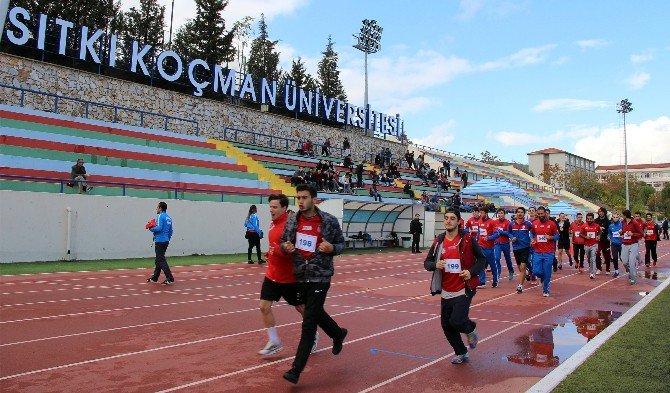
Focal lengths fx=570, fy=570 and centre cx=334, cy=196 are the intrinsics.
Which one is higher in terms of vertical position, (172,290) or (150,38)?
(150,38)

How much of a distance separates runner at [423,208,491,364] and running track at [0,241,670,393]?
41 cm

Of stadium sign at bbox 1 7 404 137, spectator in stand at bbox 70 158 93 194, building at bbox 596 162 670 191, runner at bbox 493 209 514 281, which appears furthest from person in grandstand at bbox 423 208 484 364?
building at bbox 596 162 670 191

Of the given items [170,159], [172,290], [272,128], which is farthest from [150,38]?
[172,290]

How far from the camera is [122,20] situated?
5259 centimetres

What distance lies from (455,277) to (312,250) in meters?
1.78

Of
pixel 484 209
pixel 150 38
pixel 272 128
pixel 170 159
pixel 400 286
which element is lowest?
pixel 400 286

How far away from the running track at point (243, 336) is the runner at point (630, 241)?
2.89ft

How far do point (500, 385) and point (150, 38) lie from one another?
55.2 m

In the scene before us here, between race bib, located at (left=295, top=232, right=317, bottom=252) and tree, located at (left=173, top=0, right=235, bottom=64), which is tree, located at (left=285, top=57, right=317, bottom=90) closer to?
tree, located at (left=173, top=0, right=235, bottom=64)

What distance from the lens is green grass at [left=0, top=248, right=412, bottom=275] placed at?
1515cm

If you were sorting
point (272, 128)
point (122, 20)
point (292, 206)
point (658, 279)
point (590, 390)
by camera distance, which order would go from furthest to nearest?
point (122, 20), point (272, 128), point (292, 206), point (658, 279), point (590, 390)

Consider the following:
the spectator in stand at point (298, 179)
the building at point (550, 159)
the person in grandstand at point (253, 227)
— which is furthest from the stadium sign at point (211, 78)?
the building at point (550, 159)

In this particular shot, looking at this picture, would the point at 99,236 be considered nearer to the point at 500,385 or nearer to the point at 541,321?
the point at 541,321

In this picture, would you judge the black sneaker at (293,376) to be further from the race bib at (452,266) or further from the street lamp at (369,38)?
the street lamp at (369,38)
